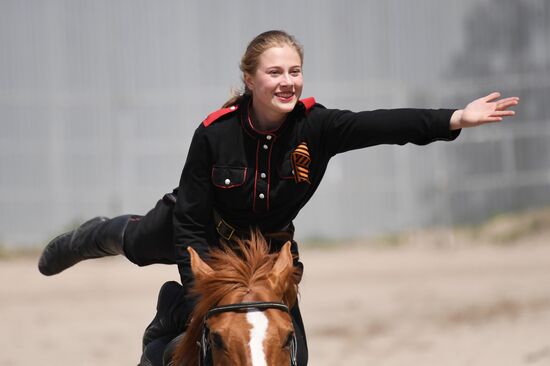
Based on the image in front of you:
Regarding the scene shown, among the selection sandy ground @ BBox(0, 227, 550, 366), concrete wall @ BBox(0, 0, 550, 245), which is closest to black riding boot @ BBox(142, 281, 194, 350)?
sandy ground @ BBox(0, 227, 550, 366)

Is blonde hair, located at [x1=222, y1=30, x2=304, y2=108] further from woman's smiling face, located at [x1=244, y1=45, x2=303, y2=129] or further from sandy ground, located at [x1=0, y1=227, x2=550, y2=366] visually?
sandy ground, located at [x1=0, y1=227, x2=550, y2=366]

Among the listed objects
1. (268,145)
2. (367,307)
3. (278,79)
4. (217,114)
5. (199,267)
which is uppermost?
(278,79)

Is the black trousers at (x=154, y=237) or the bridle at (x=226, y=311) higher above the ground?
the black trousers at (x=154, y=237)

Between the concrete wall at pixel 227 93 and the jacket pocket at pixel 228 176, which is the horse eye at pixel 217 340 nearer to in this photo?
the jacket pocket at pixel 228 176

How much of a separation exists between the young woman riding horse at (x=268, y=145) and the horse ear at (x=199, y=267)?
22 centimetres

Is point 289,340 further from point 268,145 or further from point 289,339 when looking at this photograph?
point 268,145

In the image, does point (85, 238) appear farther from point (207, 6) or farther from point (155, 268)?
point (207, 6)

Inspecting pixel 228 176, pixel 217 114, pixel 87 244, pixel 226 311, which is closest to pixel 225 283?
pixel 226 311

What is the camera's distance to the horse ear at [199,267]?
10.9 feet

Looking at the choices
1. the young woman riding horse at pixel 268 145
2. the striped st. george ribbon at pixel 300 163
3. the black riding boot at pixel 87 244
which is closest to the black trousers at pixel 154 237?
the black riding boot at pixel 87 244

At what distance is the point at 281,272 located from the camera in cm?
333

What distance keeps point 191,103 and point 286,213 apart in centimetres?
1111

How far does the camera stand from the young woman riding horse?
12.3 ft

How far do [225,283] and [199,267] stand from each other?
154 millimetres
